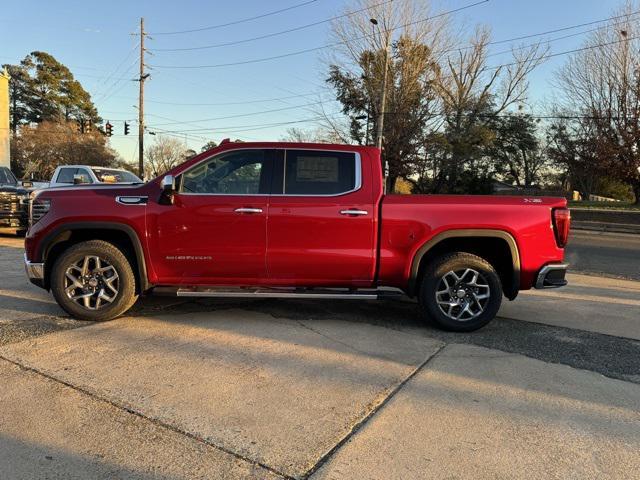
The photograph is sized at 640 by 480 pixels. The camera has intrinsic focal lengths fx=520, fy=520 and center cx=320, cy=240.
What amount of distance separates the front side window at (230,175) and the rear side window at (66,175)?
33.7ft

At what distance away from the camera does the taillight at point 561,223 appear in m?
5.25

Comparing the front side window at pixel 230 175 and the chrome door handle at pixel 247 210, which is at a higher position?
the front side window at pixel 230 175

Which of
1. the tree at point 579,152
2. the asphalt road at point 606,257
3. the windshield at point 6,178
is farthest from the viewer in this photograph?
the tree at point 579,152

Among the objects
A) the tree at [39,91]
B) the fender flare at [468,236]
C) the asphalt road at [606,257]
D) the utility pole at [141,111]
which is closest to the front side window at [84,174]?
the fender flare at [468,236]

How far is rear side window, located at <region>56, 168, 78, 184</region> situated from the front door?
33.7ft

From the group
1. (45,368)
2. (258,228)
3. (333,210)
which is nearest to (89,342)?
(45,368)

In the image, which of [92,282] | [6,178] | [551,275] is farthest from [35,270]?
[6,178]

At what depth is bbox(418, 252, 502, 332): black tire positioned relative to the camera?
5.26 metres

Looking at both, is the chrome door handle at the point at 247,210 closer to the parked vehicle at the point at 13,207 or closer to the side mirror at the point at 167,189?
the side mirror at the point at 167,189

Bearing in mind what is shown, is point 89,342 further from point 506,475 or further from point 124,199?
point 506,475

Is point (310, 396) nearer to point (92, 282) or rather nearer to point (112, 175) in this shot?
point (92, 282)

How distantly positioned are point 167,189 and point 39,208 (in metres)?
1.40

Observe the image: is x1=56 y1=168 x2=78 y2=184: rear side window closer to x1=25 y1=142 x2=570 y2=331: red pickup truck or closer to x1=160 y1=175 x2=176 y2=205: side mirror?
x1=25 y1=142 x2=570 y2=331: red pickup truck

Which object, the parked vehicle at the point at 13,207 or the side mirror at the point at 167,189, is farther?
the parked vehicle at the point at 13,207
